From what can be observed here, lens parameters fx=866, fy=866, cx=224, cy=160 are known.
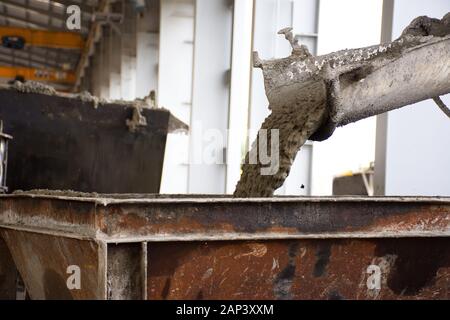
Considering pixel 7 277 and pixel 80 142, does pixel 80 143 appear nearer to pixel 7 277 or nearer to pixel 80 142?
pixel 80 142

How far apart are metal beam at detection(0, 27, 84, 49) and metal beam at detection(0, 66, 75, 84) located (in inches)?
125

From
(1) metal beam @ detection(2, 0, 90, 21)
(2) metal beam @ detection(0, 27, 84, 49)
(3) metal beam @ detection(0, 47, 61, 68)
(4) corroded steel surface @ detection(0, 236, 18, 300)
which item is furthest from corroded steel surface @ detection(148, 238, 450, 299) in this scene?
(3) metal beam @ detection(0, 47, 61, 68)

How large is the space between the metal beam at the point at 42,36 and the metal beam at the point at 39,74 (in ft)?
10.5

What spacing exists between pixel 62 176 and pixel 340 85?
193 inches

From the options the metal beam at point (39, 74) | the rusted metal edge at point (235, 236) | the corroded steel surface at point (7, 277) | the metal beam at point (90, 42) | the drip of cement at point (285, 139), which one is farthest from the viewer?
the metal beam at point (39, 74)

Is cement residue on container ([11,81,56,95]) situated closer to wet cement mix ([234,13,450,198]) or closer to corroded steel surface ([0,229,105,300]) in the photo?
wet cement mix ([234,13,450,198])

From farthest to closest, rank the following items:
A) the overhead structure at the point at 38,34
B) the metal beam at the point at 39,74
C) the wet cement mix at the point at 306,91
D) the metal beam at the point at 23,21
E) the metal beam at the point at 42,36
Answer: the metal beam at the point at 39,74 < the metal beam at the point at 42,36 < the metal beam at the point at 23,21 < the overhead structure at the point at 38,34 < the wet cement mix at the point at 306,91

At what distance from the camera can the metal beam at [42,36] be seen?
22906 mm

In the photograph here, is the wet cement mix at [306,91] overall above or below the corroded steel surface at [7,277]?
above

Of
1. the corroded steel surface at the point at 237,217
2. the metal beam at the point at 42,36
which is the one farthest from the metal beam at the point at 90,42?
the corroded steel surface at the point at 237,217

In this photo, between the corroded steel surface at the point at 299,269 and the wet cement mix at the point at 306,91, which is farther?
the wet cement mix at the point at 306,91

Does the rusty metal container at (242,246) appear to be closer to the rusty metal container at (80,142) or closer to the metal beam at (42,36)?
the rusty metal container at (80,142)

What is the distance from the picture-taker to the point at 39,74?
29.2 metres

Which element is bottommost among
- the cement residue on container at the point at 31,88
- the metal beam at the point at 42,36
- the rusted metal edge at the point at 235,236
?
the rusted metal edge at the point at 235,236
